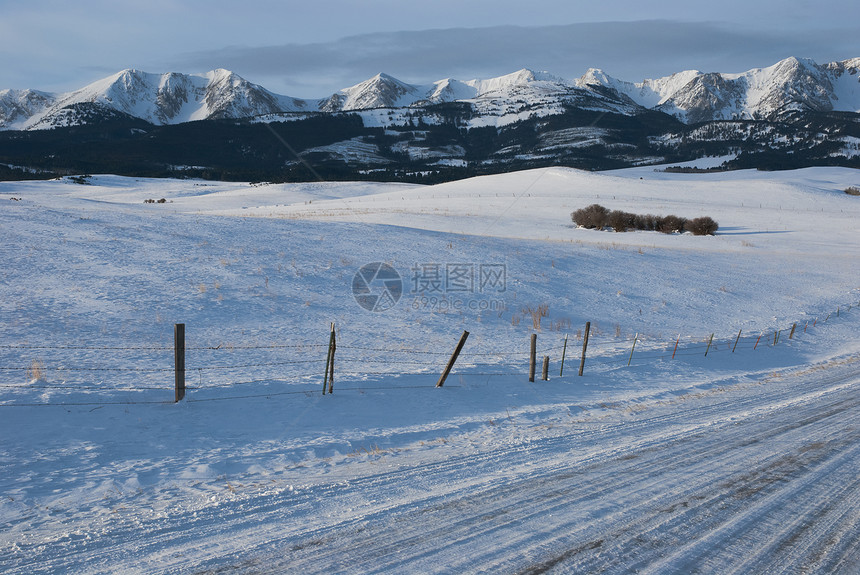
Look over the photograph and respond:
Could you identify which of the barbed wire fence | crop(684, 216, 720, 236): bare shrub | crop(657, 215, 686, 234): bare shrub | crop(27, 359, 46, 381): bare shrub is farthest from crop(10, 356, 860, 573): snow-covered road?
crop(657, 215, 686, 234): bare shrub

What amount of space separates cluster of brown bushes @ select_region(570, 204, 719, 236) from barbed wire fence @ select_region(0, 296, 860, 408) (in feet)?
108

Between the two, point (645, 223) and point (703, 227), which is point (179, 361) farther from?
point (645, 223)

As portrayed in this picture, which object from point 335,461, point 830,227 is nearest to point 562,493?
point 335,461

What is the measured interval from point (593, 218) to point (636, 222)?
14.9ft

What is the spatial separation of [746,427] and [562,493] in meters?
5.38

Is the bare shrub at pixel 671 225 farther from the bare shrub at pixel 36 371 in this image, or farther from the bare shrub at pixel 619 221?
the bare shrub at pixel 36 371

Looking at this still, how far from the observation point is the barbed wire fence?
1000 cm

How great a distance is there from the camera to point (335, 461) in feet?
27.3

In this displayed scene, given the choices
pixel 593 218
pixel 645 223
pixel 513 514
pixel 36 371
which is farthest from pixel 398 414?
pixel 645 223

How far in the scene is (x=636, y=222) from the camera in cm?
5019

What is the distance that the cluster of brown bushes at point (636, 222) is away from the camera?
4775 cm

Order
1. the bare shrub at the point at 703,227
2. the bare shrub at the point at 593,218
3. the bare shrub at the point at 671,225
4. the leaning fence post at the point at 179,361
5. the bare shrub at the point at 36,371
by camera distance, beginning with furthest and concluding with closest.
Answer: the bare shrub at the point at 671,225 < the bare shrub at the point at 593,218 < the bare shrub at the point at 703,227 < the bare shrub at the point at 36,371 < the leaning fence post at the point at 179,361

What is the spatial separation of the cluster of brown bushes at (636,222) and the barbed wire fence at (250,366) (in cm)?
3294

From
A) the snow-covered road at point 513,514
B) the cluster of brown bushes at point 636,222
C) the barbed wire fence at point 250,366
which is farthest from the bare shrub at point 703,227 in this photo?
the snow-covered road at point 513,514
